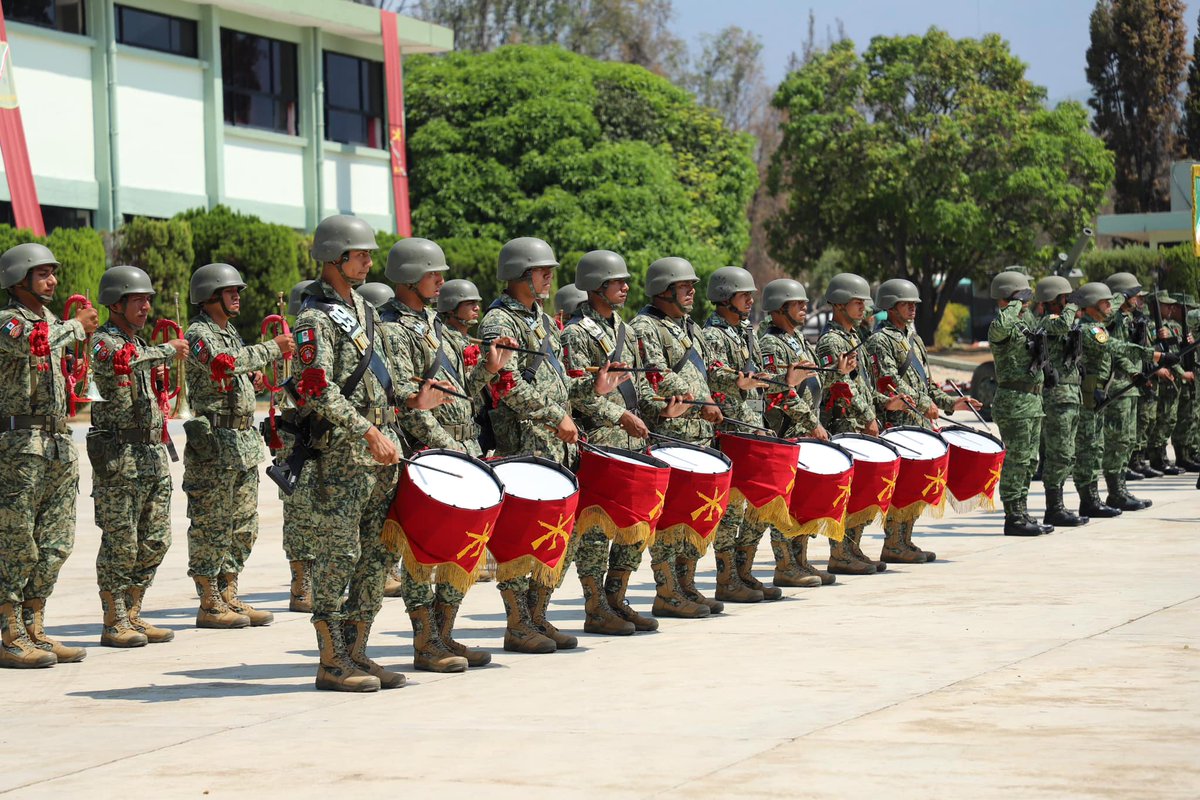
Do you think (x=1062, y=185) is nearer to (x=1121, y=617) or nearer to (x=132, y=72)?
(x=132, y=72)

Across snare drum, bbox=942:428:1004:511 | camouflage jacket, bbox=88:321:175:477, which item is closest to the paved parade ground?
camouflage jacket, bbox=88:321:175:477

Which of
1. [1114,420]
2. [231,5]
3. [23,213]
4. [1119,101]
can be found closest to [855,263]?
[1119,101]

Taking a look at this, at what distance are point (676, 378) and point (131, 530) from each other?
318 centimetres

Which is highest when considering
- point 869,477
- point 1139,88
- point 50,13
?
point 1139,88

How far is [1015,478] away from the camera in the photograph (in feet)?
48.6

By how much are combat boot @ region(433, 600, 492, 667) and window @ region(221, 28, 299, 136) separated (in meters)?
28.1

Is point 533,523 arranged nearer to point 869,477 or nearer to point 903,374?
point 869,477

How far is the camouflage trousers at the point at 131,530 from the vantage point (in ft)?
32.7

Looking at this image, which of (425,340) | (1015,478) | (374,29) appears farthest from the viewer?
(374,29)

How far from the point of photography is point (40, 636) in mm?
9484

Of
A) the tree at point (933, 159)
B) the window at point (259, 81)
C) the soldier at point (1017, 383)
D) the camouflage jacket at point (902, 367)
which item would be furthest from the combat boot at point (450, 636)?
the tree at point (933, 159)

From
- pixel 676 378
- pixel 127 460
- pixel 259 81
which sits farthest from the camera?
pixel 259 81

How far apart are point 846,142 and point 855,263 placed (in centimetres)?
491

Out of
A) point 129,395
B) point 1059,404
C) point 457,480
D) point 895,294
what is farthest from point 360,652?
point 1059,404
